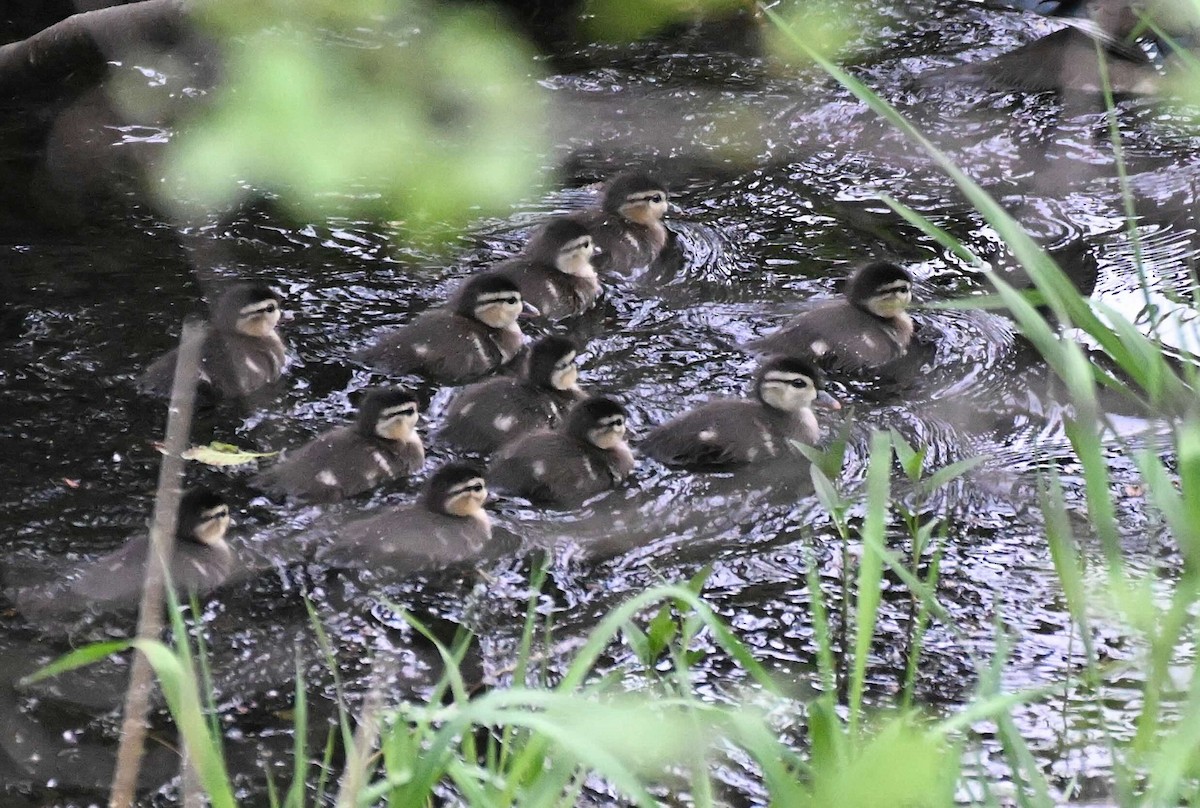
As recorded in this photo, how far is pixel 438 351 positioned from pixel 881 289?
1.06 m

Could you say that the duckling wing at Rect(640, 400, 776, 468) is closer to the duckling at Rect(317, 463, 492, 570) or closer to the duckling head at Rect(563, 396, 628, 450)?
the duckling head at Rect(563, 396, 628, 450)

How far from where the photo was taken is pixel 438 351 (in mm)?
3297

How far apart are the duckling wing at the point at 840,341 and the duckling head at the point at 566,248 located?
0.52 m

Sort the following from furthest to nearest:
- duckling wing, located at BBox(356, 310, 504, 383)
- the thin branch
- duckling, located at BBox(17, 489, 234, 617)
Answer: duckling wing, located at BBox(356, 310, 504, 383)
duckling, located at BBox(17, 489, 234, 617)
the thin branch

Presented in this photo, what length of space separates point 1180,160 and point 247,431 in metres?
2.98

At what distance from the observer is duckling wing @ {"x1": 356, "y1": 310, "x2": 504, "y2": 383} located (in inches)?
129

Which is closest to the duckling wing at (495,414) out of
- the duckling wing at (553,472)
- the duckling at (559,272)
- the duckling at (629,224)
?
the duckling wing at (553,472)

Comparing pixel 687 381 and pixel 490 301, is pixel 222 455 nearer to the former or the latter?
pixel 490 301

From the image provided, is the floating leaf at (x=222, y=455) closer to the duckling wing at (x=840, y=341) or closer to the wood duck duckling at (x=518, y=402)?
the wood duck duckling at (x=518, y=402)

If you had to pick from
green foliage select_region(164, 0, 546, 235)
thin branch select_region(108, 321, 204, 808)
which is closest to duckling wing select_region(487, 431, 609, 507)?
thin branch select_region(108, 321, 204, 808)

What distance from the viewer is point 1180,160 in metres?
4.36

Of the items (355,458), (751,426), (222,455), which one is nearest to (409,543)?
(355,458)

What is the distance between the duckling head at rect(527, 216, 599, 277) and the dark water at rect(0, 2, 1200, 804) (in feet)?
0.44

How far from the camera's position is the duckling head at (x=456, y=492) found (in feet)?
8.70
